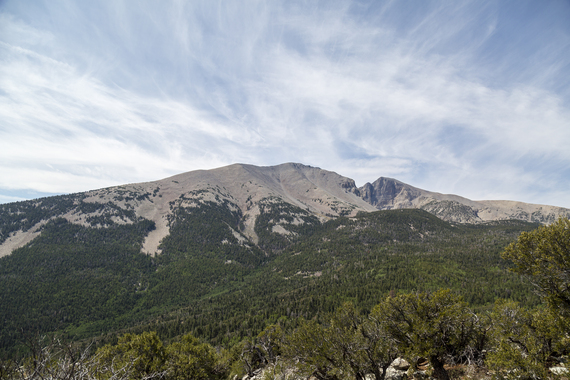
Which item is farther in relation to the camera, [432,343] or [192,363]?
[192,363]

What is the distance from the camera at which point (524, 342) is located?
28.2m

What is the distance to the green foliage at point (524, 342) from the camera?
22.1 metres

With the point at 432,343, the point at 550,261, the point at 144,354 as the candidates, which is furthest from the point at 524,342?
the point at 144,354

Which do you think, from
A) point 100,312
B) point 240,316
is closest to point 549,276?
point 240,316

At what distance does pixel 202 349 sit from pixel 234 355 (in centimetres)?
1251

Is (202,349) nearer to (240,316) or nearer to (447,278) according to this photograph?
(240,316)

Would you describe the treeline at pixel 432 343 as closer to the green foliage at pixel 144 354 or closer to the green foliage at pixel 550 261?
the green foliage at pixel 550 261

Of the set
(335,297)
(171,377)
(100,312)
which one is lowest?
(100,312)

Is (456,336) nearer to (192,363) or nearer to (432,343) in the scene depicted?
(432,343)

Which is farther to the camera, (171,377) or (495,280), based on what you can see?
(495,280)

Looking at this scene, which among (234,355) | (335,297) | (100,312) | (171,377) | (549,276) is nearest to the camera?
(549,276)

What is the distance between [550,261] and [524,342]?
41.2 feet

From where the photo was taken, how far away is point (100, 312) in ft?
613

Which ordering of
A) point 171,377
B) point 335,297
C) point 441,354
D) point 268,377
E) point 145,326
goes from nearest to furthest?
point 268,377, point 441,354, point 171,377, point 145,326, point 335,297
